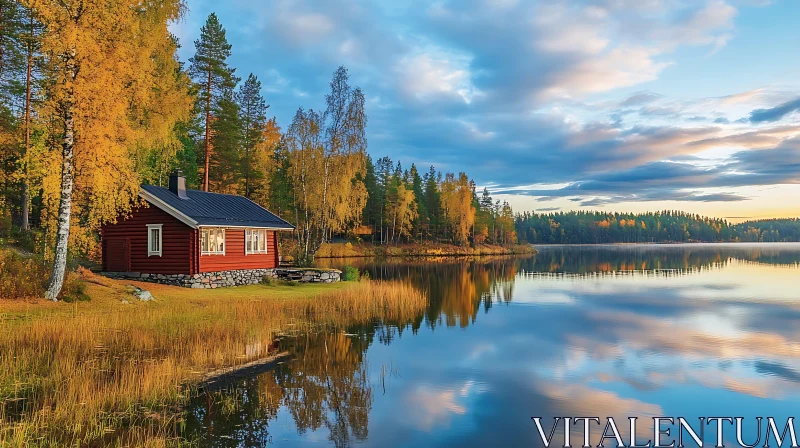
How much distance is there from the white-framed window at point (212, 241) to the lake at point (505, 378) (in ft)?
41.6

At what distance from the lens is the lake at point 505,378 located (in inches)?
415

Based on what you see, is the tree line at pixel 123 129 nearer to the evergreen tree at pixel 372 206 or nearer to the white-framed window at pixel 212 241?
the white-framed window at pixel 212 241

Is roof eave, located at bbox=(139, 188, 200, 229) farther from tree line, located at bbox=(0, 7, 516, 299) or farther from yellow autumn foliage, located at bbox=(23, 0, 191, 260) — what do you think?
yellow autumn foliage, located at bbox=(23, 0, 191, 260)

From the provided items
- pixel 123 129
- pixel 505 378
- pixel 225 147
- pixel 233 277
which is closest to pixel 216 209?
pixel 233 277

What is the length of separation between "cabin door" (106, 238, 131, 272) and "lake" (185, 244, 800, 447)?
16.3 meters

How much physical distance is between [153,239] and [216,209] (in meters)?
3.99

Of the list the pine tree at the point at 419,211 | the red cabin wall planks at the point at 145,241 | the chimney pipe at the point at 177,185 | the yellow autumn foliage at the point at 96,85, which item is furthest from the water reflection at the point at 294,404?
the pine tree at the point at 419,211

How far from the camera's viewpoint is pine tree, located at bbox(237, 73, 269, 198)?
176 feet

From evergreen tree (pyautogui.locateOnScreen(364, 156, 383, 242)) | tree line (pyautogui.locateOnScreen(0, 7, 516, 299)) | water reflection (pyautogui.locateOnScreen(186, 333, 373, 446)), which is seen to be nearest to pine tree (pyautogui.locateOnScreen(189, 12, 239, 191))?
tree line (pyautogui.locateOnScreen(0, 7, 516, 299))

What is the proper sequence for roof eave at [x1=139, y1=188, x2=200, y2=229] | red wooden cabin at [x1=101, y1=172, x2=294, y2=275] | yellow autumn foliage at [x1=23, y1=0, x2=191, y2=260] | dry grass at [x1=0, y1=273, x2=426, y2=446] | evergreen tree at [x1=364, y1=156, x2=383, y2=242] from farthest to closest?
evergreen tree at [x1=364, y1=156, x2=383, y2=242]
red wooden cabin at [x1=101, y1=172, x2=294, y2=275]
roof eave at [x1=139, y1=188, x2=200, y2=229]
yellow autumn foliage at [x1=23, y1=0, x2=191, y2=260]
dry grass at [x1=0, y1=273, x2=426, y2=446]

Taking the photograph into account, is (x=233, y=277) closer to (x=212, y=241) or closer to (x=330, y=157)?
(x=212, y=241)

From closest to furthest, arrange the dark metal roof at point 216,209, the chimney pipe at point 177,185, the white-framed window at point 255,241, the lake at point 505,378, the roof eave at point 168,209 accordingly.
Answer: the lake at point 505,378 < the roof eave at point 168,209 < the dark metal roof at point 216,209 < the chimney pipe at point 177,185 < the white-framed window at point 255,241

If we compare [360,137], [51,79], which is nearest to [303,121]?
[360,137]

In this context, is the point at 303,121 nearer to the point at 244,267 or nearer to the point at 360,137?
the point at 360,137
